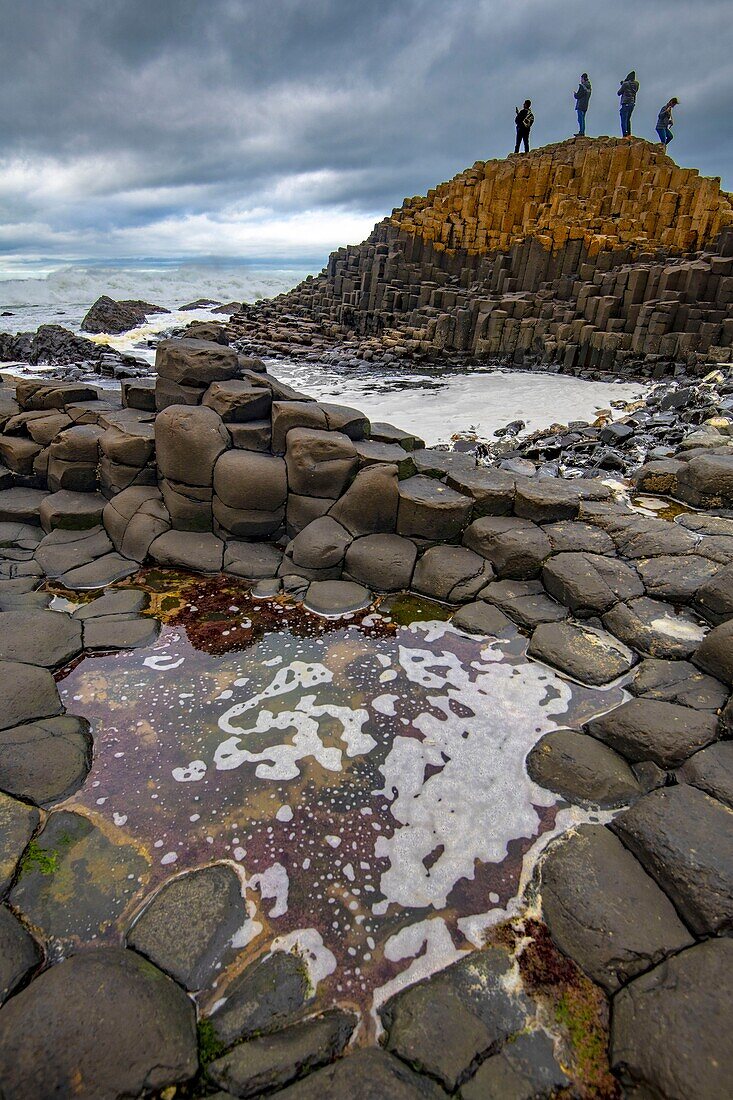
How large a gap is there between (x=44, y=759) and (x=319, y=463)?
10.3 feet

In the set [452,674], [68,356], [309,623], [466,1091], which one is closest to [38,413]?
[309,623]

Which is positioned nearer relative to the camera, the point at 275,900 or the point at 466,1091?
the point at 466,1091

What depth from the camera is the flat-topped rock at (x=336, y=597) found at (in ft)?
15.5

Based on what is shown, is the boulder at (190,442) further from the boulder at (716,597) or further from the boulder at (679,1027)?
the boulder at (679,1027)

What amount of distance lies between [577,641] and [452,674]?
953 millimetres

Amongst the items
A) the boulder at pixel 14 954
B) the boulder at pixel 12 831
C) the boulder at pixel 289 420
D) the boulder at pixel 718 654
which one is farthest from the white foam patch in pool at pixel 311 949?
the boulder at pixel 289 420

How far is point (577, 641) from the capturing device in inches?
164

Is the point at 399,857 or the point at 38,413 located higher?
the point at 38,413

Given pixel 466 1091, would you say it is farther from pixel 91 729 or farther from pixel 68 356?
pixel 68 356

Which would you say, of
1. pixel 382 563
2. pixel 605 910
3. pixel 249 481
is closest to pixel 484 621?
pixel 382 563

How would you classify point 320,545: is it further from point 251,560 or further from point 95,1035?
point 95,1035

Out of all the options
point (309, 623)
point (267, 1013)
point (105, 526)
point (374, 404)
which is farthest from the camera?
point (374, 404)

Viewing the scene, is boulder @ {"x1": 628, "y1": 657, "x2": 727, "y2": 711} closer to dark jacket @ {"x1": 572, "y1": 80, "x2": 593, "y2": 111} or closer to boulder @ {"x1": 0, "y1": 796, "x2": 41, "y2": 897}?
boulder @ {"x1": 0, "y1": 796, "x2": 41, "y2": 897}

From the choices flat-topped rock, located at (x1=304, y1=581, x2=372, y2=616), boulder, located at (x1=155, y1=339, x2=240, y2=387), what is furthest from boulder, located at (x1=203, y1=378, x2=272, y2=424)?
flat-topped rock, located at (x1=304, y1=581, x2=372, y2=616)
